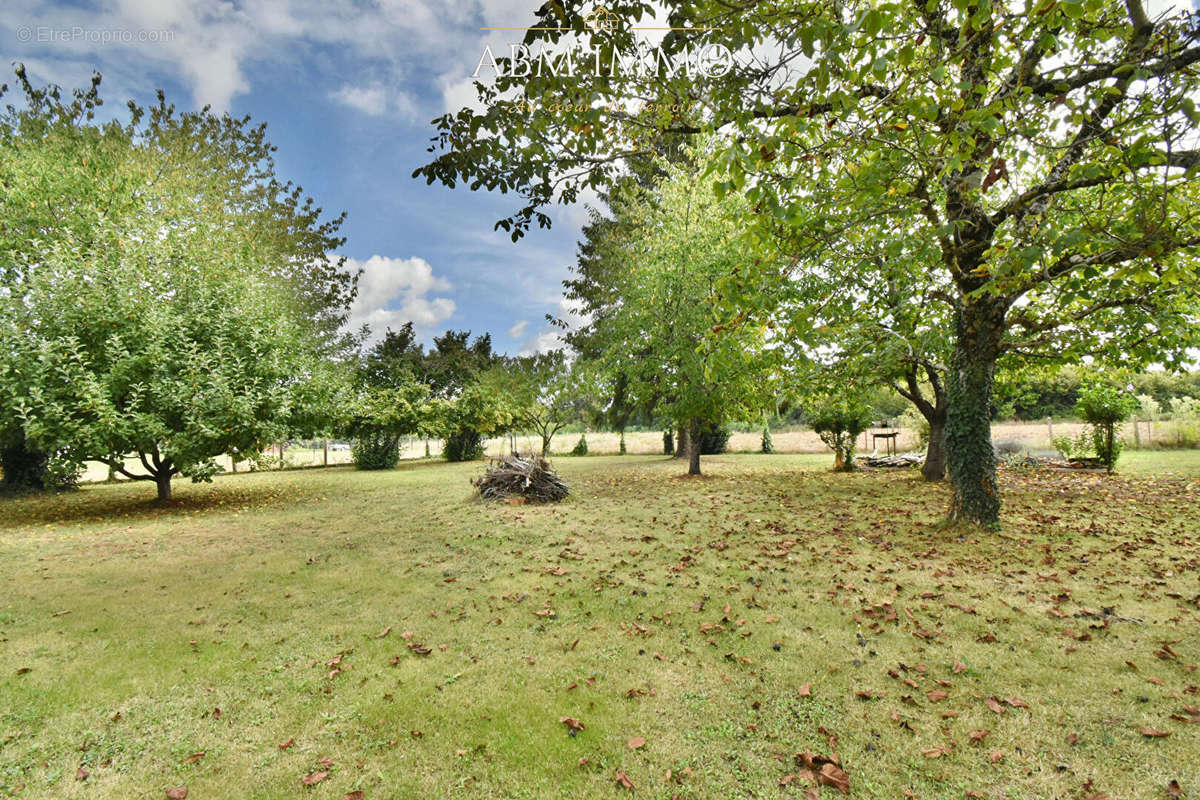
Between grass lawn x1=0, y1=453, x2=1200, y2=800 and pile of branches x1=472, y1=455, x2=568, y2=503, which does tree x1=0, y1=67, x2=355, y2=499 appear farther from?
pile of branches x1=472, y1=455, x2=568, y2=503

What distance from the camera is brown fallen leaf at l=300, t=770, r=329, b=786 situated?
243 cm

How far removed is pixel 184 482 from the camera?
15914 millimetres

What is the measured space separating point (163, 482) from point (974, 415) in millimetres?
15462

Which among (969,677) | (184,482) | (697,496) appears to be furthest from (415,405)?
(969,677)

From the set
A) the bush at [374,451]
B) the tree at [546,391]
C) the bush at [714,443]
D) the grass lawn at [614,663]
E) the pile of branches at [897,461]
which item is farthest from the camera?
the bush at [714,443]

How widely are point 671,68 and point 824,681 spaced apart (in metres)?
4.64

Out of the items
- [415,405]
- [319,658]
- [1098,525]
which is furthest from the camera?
[415,405]

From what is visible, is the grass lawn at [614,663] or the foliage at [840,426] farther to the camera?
the foliage at [840,426]

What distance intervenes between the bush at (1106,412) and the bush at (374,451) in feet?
76.3

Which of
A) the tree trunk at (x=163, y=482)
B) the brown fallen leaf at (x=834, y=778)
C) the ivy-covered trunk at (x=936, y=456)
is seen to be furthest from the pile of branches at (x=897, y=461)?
the tree trunk at (x=163, y=482)

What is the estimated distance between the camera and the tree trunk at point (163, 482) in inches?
436

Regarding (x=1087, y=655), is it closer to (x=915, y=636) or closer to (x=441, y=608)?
(x=915, y=636)

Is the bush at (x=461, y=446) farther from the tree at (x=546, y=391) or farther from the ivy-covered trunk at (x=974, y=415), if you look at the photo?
the ivy-covered trunk at (x=974, y=415)

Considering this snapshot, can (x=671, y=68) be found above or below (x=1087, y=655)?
above
